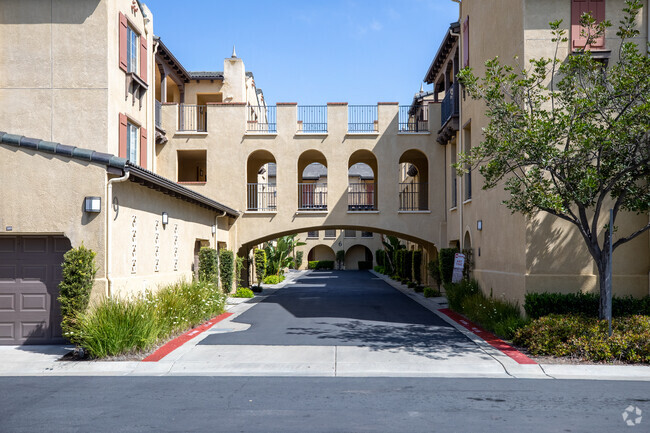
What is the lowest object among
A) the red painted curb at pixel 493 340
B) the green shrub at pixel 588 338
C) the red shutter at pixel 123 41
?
the red painted curb at pixel 493 340

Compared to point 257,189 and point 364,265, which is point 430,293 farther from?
point 364,265

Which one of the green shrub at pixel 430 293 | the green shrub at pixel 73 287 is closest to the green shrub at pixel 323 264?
the green shrub at pixel 430 293

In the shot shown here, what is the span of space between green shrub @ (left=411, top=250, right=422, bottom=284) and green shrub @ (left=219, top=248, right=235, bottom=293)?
12362 millimetres

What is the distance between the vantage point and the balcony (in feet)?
76.0

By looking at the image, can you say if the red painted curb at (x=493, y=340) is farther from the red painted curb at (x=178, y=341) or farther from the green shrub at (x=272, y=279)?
the green shrub at (x=272, y=279)

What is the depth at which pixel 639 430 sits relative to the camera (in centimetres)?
731

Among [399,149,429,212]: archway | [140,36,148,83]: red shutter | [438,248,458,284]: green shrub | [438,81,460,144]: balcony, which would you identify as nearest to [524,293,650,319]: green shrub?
[438,248,458,284]: green shrub

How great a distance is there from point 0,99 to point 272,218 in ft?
41.2

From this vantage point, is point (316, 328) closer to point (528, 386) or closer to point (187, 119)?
point (528, 386)

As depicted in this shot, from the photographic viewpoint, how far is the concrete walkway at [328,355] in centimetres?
1102

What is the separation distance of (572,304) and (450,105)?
12174 mm

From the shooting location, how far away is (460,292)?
20.0 m

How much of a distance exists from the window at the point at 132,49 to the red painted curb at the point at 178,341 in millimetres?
7880

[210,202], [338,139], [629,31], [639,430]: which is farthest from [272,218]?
[639,430]
